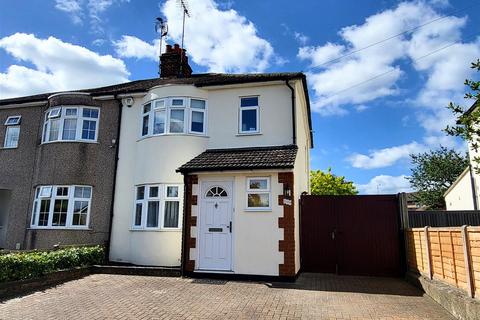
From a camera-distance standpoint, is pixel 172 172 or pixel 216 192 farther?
pixel 172 172

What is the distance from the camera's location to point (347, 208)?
1094cm

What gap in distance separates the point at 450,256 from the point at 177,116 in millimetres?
8794

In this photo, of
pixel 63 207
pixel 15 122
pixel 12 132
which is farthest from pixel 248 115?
pixel 12 132

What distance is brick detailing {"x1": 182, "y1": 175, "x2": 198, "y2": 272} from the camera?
9.91 m

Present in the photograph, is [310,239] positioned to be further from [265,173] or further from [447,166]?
[447,166]

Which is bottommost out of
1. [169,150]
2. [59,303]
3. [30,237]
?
[59,303]

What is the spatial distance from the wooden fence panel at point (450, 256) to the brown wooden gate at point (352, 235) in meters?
1.16

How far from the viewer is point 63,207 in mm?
12719

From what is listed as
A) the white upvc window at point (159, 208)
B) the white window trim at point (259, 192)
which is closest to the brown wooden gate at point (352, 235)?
the white window trim at point (259, 192)

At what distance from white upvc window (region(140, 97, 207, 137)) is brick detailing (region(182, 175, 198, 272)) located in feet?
7.43

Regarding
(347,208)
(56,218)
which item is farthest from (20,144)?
(347,208)

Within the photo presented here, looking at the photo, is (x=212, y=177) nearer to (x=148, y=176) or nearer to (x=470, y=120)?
(x=148, y=176)

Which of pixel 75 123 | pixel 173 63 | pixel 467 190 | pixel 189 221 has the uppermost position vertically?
pixel 173 63

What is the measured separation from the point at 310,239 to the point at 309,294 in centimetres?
319
